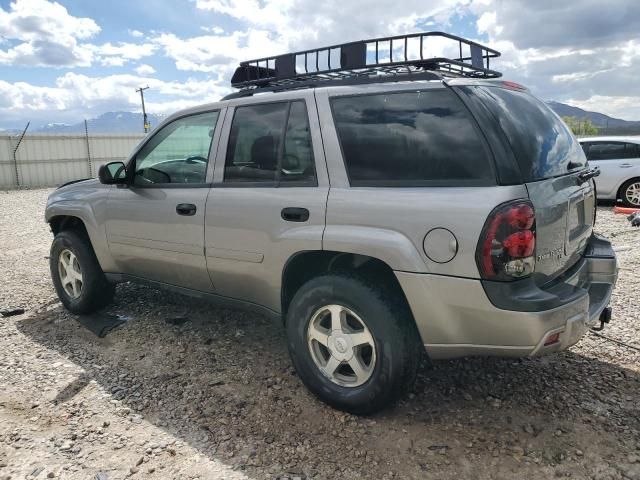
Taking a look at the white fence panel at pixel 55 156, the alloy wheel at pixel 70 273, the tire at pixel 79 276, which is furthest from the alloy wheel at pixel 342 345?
the white fence panel at pixel 55 156

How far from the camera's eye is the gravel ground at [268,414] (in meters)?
2.50

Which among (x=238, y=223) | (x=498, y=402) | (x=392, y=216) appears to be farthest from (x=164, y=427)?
(x=498, y=402)

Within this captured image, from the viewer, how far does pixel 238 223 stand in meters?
3.17

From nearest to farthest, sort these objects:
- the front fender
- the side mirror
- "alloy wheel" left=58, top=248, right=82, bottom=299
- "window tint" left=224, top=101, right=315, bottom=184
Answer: "window tint" left=224, top=101, right=315, bottom=184, the side mirror, the front fender, "alloy wheel" left=58, top=248, right=82, bottom=299

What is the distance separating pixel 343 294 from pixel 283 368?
1058 mm

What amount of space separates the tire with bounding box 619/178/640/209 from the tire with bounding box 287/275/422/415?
31.9 ft

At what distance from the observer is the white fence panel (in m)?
20.4

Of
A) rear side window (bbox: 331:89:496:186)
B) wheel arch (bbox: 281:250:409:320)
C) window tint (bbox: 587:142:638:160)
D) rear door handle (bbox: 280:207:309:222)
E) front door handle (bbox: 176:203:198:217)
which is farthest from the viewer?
window tint (bbox: 587:142:638:160)

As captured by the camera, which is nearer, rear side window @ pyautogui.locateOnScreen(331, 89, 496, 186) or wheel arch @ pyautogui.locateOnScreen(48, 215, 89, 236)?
rear side window @ pyautogui.locateOnScreen(331, 89, 496, 186)

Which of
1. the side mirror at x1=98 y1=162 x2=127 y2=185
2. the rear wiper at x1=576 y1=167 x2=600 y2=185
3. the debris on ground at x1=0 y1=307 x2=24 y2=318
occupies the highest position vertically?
the side mirror at x1=98 y1=162 x2=127 y2=185

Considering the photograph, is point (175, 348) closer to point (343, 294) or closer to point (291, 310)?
point (291, 310)

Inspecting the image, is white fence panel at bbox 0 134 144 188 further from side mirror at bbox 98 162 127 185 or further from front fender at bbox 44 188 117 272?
side mirror at bbox 98 162 127 185

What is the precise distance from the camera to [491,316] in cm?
235

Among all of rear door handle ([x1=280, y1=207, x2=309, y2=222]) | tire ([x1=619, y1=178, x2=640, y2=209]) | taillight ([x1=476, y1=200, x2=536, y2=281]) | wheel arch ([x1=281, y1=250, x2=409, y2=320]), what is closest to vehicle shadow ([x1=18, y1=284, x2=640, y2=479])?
wheel arch ([x1=281, y1=250, x2=409, y2=320])
